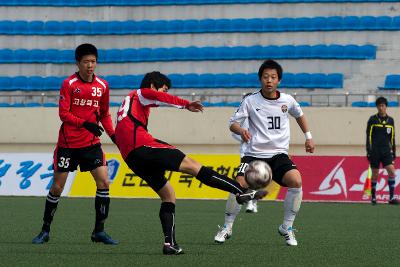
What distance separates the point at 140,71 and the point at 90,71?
60.0 feet

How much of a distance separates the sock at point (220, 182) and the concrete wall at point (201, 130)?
16.1 m

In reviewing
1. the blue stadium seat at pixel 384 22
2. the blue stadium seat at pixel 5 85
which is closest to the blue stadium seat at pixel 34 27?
the blue stadium seat at pixel 5 85

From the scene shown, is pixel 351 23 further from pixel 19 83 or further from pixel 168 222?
pixel 168 222

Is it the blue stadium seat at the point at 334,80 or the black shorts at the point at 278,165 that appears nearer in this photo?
the black shorts at the point at 278,165

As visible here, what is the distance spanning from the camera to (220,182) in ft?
24.8

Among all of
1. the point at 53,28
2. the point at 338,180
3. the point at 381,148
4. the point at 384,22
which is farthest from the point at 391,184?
the point at 53,28

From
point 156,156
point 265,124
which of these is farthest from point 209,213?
point 156,156

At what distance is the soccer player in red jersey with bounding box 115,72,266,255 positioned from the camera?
25.1 feet

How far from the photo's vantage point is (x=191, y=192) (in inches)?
791

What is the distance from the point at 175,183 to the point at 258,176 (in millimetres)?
12076

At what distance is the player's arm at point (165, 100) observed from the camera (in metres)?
7.48

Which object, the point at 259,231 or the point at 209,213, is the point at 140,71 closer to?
the point at 209,213

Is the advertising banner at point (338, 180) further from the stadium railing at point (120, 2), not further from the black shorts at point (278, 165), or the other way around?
the black shorts at point (278, 165)

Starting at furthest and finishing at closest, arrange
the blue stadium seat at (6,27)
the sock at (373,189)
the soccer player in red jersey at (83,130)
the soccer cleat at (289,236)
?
the blue stadium seat at (6,27)
the sock at (373,189)
the soccer cleat at (289,236)
the soccer player in red jersey at (83,130)
